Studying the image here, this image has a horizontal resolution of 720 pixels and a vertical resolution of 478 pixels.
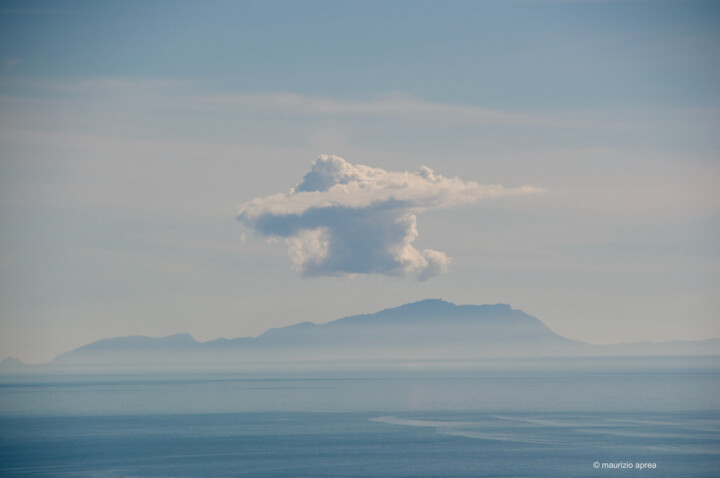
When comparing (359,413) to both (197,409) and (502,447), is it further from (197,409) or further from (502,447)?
(502,447)

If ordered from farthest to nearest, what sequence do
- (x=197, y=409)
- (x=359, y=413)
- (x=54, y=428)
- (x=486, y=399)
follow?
1. (x=486, y=399)
2. (x=197, y=409)
3. (x=359, y=413)
4. (x=54, y=428)

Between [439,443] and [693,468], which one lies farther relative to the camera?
[439,443]

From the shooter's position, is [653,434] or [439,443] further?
[653,434]

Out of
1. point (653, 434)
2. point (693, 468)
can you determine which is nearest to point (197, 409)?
point (653, 434)

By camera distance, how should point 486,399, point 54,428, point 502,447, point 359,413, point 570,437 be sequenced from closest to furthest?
point 502,447 → point 570,437 → point 54,428 → point 359,413 → point 486,399

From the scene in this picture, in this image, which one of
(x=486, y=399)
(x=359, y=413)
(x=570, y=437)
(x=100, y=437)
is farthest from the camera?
(x=486, y=399)

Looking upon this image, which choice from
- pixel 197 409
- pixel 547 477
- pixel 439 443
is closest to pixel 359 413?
pixel 197 409

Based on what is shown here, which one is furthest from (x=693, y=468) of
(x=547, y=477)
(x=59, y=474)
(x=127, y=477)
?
(x=59, y=474)

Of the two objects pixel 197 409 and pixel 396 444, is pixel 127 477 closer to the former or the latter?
pixel 396 444

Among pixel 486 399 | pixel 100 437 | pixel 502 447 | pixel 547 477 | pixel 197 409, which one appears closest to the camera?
A: pixel 547 477
